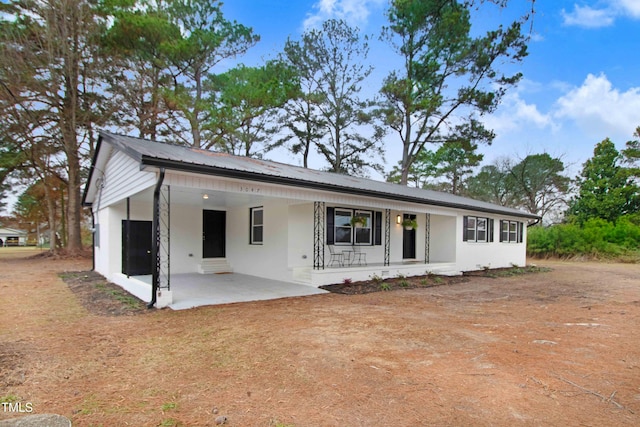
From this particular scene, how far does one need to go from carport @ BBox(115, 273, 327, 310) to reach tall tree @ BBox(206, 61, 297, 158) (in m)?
8.86

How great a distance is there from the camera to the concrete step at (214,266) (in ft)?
38.4

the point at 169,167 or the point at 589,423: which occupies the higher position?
the point at 169,167

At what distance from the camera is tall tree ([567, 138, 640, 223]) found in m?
26.2

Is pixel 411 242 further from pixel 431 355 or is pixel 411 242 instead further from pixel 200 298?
pixel 431 355

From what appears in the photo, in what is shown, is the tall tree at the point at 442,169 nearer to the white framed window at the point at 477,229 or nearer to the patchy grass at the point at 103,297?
the white framed window at the point at 477,229

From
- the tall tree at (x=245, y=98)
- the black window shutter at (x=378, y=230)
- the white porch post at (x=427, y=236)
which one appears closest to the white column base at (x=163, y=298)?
the black window shutter at (x=378, y=230)

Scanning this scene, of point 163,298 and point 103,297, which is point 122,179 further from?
point 163,298

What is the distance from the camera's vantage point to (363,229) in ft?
38.9

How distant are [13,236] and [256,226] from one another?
59.2 meters

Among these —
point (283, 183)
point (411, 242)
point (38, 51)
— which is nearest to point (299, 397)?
point (283, 183)

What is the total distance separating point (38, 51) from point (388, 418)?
20.6m

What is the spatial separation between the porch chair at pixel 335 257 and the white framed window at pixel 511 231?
8851 mm

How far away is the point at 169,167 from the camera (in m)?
6.07

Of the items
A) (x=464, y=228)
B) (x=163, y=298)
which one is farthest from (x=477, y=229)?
(x=163, y=298)
